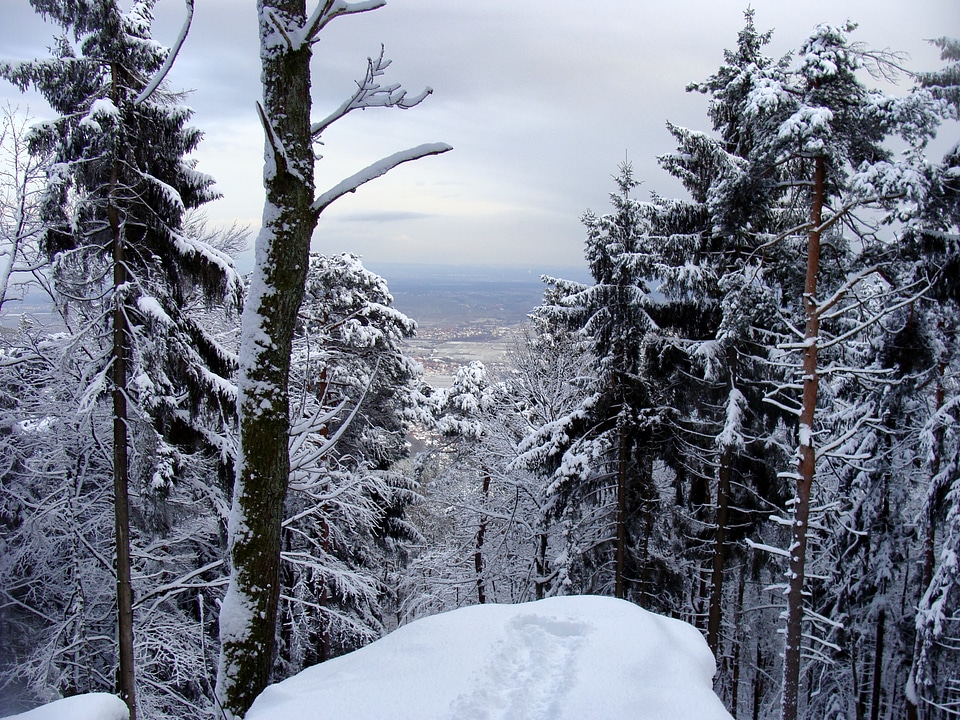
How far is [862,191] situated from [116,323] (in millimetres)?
9303

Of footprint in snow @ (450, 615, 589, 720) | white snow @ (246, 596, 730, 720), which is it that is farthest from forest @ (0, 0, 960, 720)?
footprint in snow @ (450, 615, 589, 720)

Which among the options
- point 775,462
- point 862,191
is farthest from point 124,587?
point 775,462

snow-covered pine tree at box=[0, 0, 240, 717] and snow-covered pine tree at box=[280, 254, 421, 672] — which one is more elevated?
snow-covered pine tree at box=[0, 0, 240, 717]

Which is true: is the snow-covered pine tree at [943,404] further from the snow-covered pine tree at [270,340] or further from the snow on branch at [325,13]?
the snow-covered pine tree at [270,340]

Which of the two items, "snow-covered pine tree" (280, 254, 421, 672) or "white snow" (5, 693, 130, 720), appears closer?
"white snow" (5, 693, 130, 720)

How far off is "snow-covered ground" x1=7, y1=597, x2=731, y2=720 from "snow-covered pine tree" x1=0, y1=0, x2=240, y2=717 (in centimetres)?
445

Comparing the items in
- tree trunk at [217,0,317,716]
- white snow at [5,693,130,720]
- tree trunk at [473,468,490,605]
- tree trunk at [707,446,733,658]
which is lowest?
tree trunk at [473,468,490,605]

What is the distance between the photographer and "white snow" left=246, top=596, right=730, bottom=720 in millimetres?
2809

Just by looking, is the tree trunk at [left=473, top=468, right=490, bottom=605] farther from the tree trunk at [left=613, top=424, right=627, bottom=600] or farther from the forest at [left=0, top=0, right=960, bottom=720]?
the tree trunk at [left=613, top=424, right=627, bottom=600]

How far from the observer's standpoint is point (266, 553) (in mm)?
3285

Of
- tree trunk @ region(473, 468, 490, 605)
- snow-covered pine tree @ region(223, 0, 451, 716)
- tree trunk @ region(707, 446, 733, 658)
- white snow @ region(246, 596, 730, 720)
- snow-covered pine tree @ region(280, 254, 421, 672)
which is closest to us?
white snow @ region(246, 596, 730, 720)

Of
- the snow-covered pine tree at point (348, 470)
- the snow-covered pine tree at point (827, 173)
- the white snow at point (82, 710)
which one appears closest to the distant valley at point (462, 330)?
the snow-covered pine tree at point (348, 470)

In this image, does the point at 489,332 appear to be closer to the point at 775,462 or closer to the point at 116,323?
the point at 775,462

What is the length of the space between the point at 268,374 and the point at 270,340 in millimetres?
205
